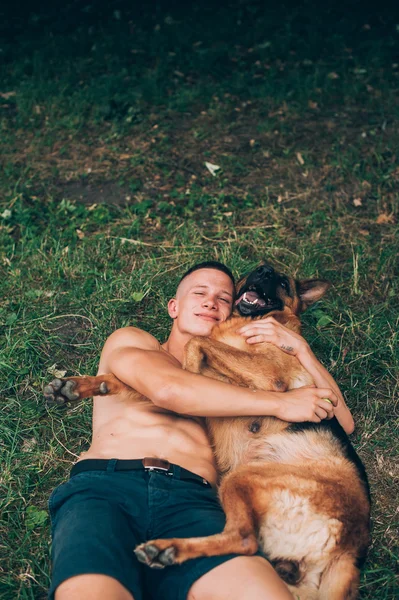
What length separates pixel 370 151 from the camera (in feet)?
22.7

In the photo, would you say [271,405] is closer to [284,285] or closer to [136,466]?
[136,466]

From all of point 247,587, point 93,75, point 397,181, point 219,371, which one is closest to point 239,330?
point 219,371

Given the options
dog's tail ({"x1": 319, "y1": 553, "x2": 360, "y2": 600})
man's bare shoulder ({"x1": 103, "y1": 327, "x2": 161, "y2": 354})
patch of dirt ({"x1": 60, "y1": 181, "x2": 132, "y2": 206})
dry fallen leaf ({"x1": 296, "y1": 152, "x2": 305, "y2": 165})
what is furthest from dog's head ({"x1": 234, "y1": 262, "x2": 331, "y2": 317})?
dry fallen leaf ({"x1": 296, "y1": 152, "x2": 305, "y2": 165})

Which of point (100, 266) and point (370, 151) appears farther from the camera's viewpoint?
point (370, 151)

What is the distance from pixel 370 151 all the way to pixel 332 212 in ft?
3.86

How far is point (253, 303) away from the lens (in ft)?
14.4

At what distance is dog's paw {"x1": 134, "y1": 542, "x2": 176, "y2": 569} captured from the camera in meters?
2.85

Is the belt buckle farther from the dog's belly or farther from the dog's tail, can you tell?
the dog's tail

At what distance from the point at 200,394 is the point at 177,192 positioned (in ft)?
12.3

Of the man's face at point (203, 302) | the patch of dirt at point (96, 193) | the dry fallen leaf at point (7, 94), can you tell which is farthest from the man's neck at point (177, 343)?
the dry fallen leaf at point (7, 94)

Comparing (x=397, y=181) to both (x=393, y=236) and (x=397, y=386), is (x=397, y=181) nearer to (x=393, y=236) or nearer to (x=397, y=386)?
(x=393, y=236)

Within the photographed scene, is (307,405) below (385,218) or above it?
above

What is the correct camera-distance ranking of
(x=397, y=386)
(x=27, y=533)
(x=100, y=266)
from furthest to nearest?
(x=100, y=266)
(x=397, y=386)
(x=27, y=533)

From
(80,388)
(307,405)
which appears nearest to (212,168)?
(80,388)
